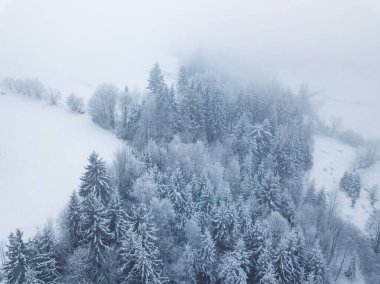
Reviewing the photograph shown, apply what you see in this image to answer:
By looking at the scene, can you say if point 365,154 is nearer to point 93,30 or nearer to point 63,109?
point 63,109

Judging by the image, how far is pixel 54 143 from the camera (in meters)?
69.6

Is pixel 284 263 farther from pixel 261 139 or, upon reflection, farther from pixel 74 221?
pixel 261 139

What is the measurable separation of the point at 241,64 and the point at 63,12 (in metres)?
87.1

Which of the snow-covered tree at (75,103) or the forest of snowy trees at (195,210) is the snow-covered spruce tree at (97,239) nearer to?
the forest of snowy trees at (195,210)

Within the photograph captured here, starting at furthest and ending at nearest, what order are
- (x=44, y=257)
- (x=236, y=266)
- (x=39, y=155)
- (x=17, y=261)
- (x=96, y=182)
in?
(x=39, y=155)
(x=96, y=182)
(x=236, y=266)
(x=44, y=257)
(x=17, y=261)

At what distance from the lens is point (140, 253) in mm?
38625

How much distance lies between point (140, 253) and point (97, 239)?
6.06m

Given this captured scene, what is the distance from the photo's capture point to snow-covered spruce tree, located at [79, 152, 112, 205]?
47062mm

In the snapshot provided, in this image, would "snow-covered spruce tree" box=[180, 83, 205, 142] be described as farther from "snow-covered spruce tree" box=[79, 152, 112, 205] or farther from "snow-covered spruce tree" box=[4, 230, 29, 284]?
"snow-covered spruce tree" box=[4, 230, 29, 284]

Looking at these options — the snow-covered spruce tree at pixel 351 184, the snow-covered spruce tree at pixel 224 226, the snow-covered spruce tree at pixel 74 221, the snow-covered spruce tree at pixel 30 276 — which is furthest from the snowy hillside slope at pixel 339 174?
the snow-covered spruce tree at pixel 30 276

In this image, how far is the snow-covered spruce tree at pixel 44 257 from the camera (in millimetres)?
36531

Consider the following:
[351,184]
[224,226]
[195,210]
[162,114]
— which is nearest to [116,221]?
[195,210]

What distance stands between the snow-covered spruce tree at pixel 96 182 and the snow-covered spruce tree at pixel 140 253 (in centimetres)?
731

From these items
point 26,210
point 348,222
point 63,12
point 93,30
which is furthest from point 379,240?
point 63,12
